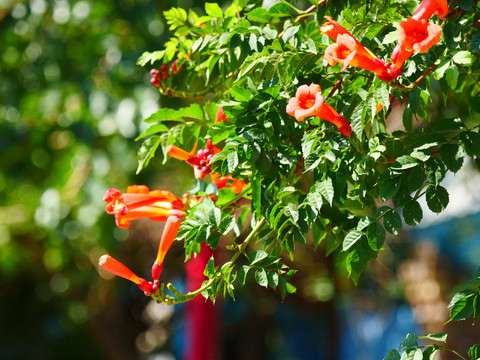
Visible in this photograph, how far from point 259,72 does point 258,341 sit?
625 centimetres

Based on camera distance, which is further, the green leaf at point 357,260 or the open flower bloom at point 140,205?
the open flower bloom at point 140,205

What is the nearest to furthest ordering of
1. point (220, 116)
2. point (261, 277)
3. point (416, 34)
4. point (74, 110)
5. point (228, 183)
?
point (416, 34), point (261, 277), point (220, 116), point (228, 183), point (74, 110)

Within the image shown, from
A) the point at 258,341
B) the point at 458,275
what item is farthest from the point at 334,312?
the point at 458,275

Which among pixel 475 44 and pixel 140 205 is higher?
pixel 475 44

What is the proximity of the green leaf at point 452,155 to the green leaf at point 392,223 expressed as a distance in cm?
13

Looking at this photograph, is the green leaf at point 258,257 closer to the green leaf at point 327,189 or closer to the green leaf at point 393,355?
the green leaf at point 327,189

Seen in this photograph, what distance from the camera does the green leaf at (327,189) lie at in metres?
1.21

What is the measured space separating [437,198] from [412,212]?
5cm

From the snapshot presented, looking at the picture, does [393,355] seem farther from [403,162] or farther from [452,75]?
[452,75]

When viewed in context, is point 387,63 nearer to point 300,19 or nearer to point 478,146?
point 478,146

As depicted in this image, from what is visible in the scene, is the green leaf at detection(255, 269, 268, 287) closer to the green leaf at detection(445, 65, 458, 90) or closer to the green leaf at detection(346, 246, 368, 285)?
the green leaf at detection(346, 246, 368, 285)

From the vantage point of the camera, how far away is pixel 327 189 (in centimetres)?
122

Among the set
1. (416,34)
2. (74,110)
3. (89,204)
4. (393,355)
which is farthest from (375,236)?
(74,110)

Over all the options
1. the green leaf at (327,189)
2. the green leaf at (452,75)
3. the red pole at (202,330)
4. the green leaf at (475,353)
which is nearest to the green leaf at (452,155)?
the green leaf at (452,75)
